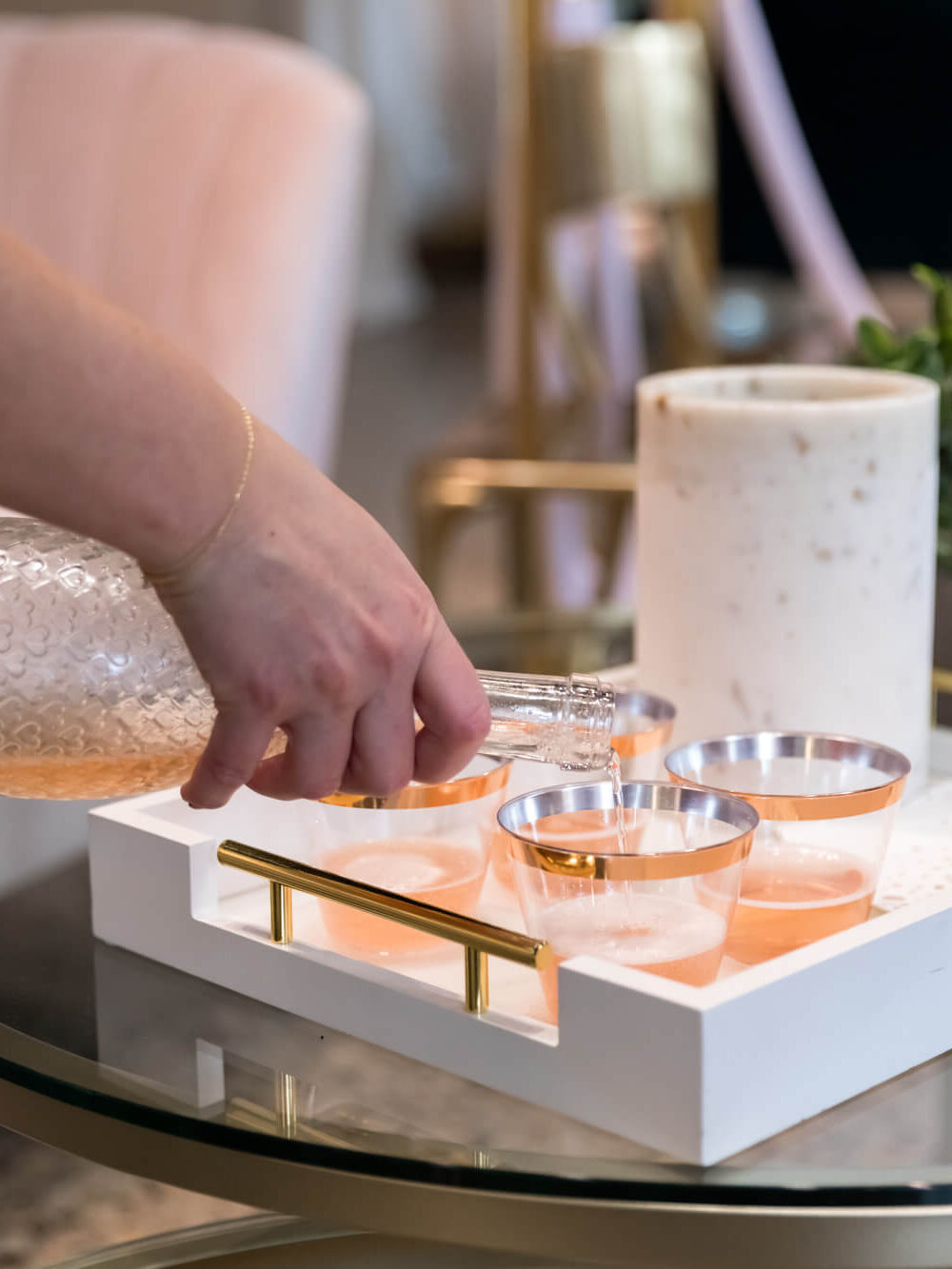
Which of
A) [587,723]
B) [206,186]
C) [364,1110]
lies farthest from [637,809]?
[206,186]

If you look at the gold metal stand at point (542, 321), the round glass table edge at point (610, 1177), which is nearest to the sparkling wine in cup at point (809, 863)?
the round glass table edge at point (610, 1177)

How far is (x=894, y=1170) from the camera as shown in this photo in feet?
1.70

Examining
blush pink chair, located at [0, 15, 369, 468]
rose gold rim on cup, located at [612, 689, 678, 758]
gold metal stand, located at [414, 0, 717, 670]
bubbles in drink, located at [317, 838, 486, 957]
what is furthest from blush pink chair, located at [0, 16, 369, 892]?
bubbles in drink, located at [317, 838, 486, 957]

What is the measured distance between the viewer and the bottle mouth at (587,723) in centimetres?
61

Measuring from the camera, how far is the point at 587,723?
2.02ft

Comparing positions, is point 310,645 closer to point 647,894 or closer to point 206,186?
point 647,894

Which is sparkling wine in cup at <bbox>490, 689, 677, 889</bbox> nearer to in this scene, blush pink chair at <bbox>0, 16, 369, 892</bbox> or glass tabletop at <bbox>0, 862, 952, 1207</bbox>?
glass tabletop at <bbox>0, 862, 952, 1207</bbox>

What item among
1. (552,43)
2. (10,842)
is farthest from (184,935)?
(552,43)

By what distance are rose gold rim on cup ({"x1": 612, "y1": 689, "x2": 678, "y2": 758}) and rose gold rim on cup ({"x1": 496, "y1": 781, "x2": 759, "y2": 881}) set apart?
0.31ft

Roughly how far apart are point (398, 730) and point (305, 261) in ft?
3.94

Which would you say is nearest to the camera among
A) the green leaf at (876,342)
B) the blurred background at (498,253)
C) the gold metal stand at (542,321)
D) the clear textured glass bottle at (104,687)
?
the clear textured glass bottle at (104,687)

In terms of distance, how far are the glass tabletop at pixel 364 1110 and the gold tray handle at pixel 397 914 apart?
0.04m

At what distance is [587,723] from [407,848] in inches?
4.1

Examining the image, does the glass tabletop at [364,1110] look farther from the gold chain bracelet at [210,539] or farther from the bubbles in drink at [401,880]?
the gold chain bracelet at [210,539]
